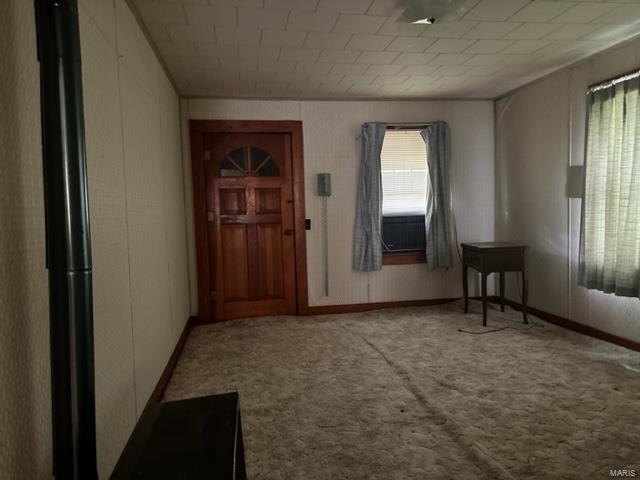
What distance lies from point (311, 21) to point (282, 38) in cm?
29

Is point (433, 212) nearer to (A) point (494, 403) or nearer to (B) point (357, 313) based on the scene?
(B) point (357, 313)

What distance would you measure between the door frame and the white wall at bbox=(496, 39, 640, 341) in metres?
2.18

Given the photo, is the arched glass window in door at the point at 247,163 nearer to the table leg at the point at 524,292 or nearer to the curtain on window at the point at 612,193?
the table leg at the point at 524,292

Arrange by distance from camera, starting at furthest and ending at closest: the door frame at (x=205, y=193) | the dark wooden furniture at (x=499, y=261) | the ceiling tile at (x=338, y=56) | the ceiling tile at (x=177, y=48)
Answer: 1. the door frame at (x=205, y=193)
2. the dark wooden furniture at (x=499, y=261)
3. the ceiling tile at (x=338, y=56)
4. the ceiling tile at (x=177, y=48)

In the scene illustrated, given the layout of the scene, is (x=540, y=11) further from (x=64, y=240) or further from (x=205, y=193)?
(x=205, y=193)

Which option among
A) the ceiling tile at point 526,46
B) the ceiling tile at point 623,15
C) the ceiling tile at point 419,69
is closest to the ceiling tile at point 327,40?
the ceiling tile at point 419,69

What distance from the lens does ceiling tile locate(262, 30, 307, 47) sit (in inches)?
94.0

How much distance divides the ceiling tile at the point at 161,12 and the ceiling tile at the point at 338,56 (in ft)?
3.27

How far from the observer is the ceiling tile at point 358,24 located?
2234 mm

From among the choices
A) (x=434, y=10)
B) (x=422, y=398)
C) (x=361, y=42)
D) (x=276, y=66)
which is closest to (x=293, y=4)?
(x=361, y=42)

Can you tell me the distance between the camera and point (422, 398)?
2115 millimetres

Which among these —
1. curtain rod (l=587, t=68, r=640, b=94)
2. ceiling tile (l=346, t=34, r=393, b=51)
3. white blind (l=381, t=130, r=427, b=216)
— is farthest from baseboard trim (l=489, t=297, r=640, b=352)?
ceiling tile (l=346, t=34, r=393, b=51)

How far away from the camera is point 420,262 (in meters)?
4.13

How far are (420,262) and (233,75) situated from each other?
2614 mm
